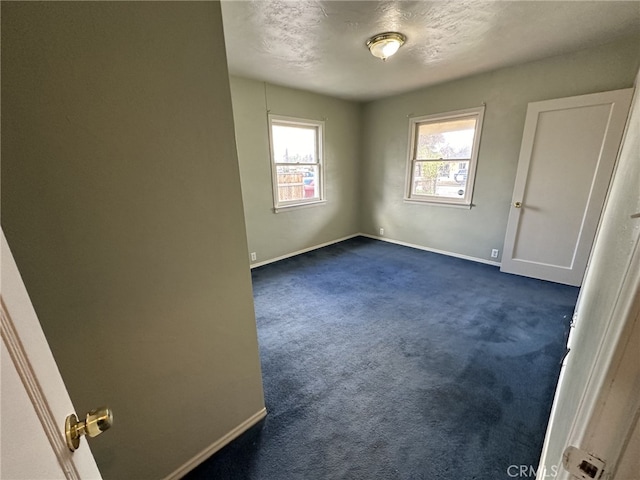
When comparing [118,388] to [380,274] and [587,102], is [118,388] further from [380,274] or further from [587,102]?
[587,102]

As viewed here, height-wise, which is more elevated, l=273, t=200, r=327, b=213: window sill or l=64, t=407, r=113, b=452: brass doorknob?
Result: l=64, t=407, r=113, b=452: brass doorknob

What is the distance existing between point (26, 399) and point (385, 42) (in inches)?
112

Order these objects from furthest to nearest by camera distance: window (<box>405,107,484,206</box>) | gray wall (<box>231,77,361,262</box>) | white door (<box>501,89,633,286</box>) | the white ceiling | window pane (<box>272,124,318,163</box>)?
window pane (<box>272,124,318,163</box>), window (<box>405,107,484,206</box>), gray wall (<box>231,77,361,262</box>), white door (<box>501,89,633,286</box>), the white ceiling

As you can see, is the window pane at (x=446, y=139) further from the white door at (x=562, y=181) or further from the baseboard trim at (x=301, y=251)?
the baseboard trim at (x=301, y=251)

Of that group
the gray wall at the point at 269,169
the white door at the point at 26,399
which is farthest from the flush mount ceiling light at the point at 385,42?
the white door at the point at 26,399

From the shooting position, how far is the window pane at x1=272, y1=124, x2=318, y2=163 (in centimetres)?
381

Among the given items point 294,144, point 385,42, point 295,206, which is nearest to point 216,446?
point 385,42

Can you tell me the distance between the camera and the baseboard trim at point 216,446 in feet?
4.14

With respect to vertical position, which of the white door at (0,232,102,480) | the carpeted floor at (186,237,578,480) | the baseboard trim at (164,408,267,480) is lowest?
the carpeted floor at (186,237,578,480)

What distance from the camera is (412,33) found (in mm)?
2211

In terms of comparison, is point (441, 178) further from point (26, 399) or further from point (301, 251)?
point (26, 399)

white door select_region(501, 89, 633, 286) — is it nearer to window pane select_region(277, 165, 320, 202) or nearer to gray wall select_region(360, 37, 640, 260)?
gray wall select_region(360, 37, 640, 260)

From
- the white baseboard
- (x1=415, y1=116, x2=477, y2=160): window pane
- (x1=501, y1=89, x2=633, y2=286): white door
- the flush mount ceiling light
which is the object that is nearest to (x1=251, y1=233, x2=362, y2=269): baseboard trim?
the white baseboard

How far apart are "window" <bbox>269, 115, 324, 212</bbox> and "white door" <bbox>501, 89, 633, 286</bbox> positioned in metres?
2.75
